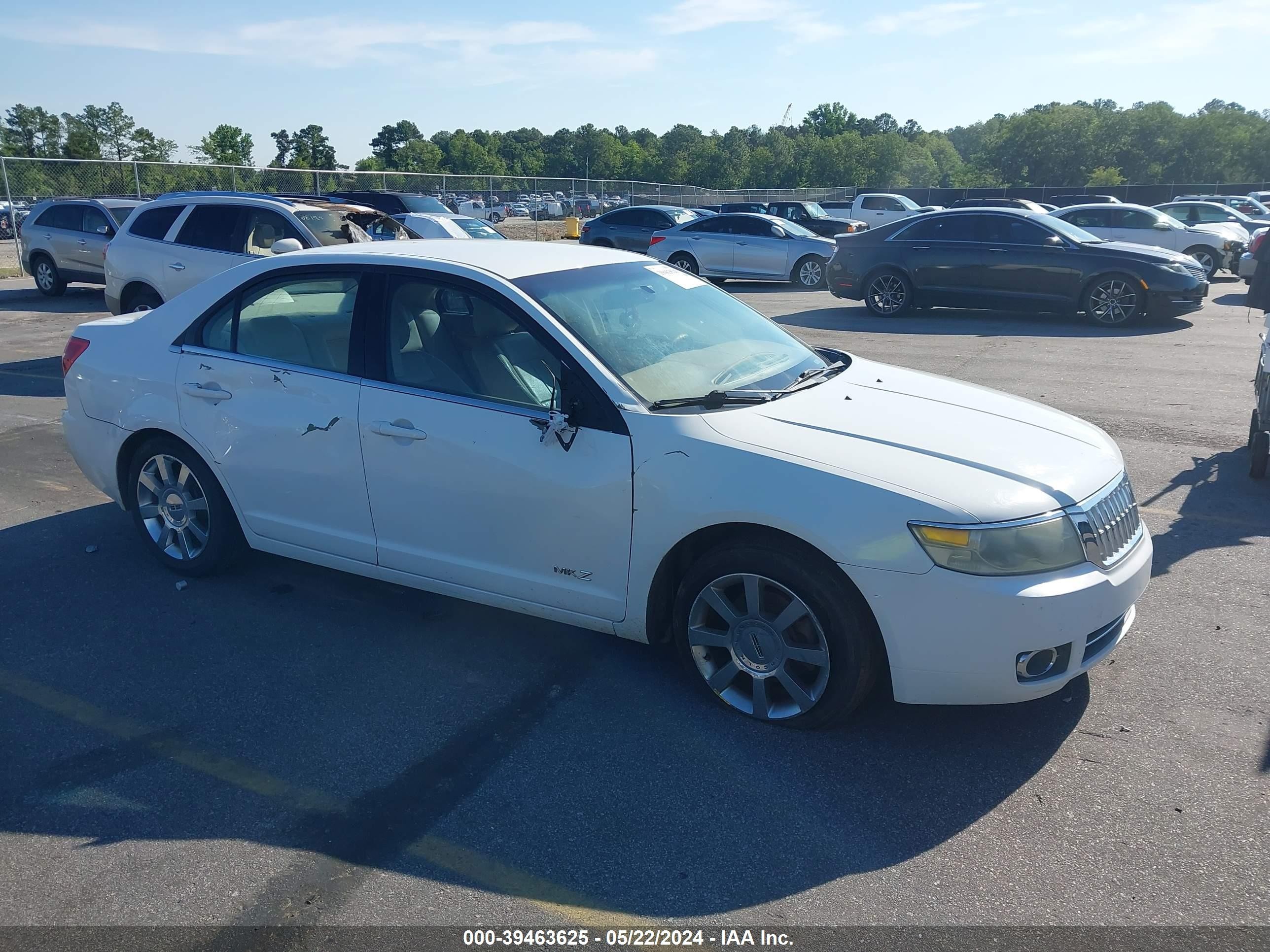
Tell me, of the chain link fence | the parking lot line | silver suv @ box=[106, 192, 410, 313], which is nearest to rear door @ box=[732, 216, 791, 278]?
the chain link fence

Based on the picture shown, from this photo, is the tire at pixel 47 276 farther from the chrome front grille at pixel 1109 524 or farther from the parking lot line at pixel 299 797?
the chrome front grille at pixel 1109 524

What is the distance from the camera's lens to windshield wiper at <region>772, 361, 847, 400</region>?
4.11 meters

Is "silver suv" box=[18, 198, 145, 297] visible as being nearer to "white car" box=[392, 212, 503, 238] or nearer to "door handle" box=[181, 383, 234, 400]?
"white car" box=[392, 212, 503, 238]

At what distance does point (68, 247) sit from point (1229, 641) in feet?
60.8

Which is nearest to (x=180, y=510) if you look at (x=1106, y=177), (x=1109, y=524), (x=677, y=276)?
(x=677, y=276)

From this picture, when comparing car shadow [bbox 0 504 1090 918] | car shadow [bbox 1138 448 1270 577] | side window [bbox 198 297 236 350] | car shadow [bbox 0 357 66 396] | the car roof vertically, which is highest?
the car roof

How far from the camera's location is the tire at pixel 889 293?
15242mm

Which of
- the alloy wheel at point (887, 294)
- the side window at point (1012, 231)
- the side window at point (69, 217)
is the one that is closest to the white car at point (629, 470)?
the side window at point (1012, 231)

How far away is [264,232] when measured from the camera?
11.1m

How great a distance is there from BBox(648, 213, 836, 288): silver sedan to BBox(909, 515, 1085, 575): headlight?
1747 centimetres

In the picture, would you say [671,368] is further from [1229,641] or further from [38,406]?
[38,406]

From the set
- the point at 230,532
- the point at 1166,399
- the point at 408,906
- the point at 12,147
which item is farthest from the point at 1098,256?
the point at 12,147

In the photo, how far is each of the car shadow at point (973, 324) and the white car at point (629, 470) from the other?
8.76 m

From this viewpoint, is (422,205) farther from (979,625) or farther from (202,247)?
(979,625)
